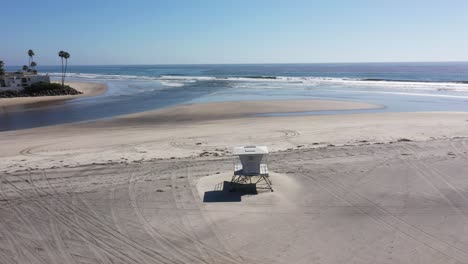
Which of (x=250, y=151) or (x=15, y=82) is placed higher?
(x=15, y=82)

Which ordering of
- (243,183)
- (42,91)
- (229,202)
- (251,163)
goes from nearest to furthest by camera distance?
(229,202)
(251,163)
(243,183)
(42,91)

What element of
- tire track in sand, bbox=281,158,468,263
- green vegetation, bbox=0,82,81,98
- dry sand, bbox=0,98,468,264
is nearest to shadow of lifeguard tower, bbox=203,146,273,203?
dry sand, bbox=0,98,468,264

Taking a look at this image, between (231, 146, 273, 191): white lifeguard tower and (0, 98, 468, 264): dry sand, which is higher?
(231, 146, 273, 191): white lifeguard tower

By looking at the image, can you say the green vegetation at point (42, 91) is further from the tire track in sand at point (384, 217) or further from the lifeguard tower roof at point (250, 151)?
the tire track in sand at point (384, 217)

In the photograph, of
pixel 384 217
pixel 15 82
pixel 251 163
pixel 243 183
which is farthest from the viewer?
pixel 15 82

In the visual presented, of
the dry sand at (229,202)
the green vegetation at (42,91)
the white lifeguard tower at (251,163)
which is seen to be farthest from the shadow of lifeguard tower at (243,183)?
the green vegetation at (42,91)

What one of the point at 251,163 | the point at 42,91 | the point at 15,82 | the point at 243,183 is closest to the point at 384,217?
the point at 251,163

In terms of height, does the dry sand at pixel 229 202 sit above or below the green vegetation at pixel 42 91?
below

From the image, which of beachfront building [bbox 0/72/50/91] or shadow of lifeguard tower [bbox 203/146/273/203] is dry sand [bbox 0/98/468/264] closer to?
shadow of lifeguard tower [bbox 203/146/273/203]

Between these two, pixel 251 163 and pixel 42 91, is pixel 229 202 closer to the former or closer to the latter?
pixel 251 163
